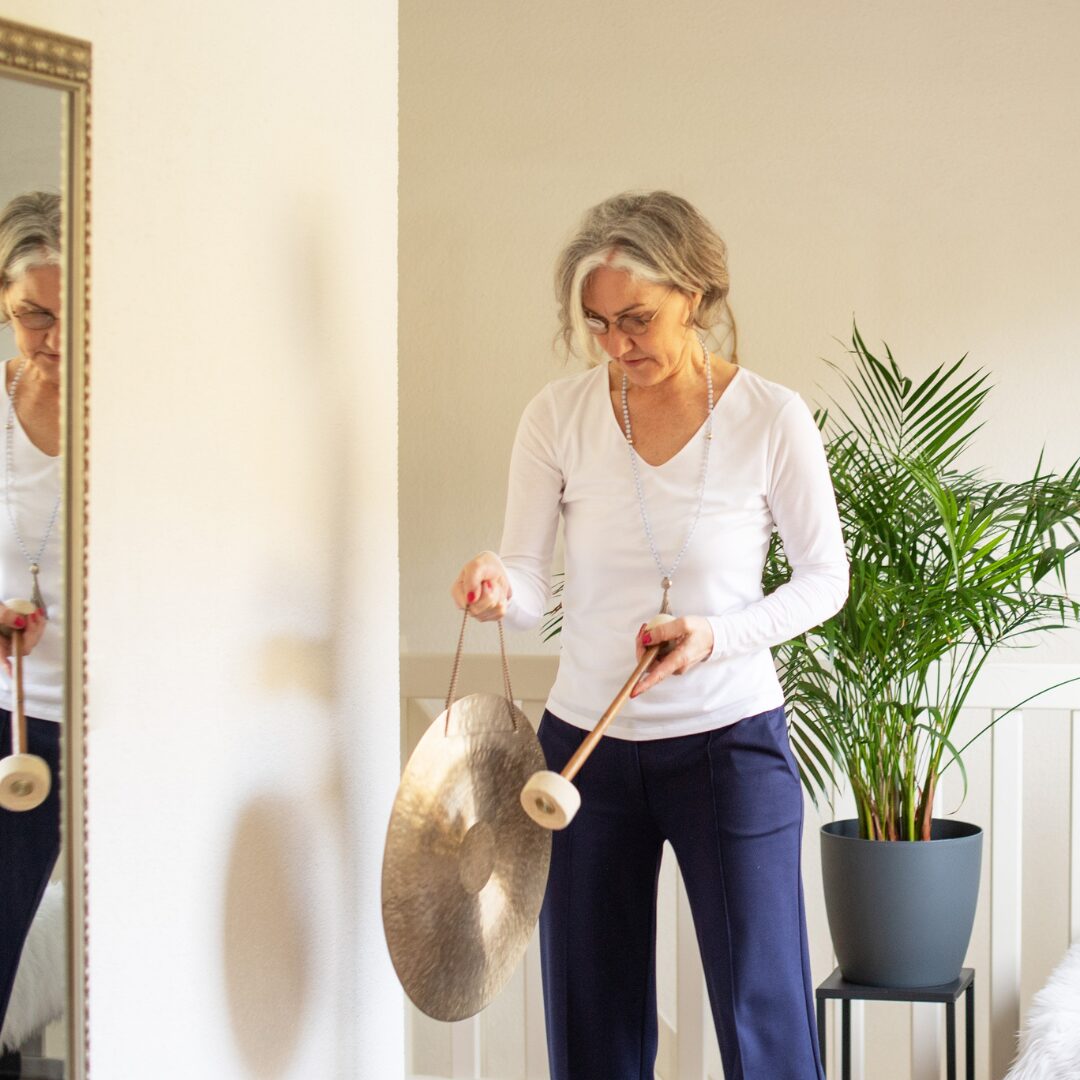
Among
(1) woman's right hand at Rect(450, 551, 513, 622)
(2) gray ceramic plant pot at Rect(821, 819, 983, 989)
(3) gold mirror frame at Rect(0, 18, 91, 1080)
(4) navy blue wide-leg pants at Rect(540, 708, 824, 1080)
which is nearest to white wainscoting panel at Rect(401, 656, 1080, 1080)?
(2) gray ceramic plant pot at Rect(821, 819, 983, 989)

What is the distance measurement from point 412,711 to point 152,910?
1.48 meters

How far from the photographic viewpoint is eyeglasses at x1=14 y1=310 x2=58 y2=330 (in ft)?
3.65

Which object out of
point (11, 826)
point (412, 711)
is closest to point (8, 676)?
point (11, 826)

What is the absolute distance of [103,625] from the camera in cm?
124

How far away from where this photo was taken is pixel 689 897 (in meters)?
1.80

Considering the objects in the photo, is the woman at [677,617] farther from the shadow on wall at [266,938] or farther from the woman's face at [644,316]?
the shadow on wall at [266,938]

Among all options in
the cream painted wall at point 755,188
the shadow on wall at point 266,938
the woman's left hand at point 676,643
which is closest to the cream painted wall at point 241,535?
the shadow on wall at point 266,938

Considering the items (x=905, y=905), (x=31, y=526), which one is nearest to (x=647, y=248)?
(x=31, y=526)

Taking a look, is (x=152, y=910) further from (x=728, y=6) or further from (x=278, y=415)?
(x=728, y=6)

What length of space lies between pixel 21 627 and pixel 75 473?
13 cm

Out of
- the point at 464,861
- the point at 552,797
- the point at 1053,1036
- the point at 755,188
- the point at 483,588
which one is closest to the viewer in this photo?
the point at 552,797

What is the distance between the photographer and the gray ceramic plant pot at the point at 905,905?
237cm

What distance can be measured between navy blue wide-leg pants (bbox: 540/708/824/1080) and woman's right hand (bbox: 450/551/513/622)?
0.22 metres

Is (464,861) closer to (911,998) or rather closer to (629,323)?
(629,323)
